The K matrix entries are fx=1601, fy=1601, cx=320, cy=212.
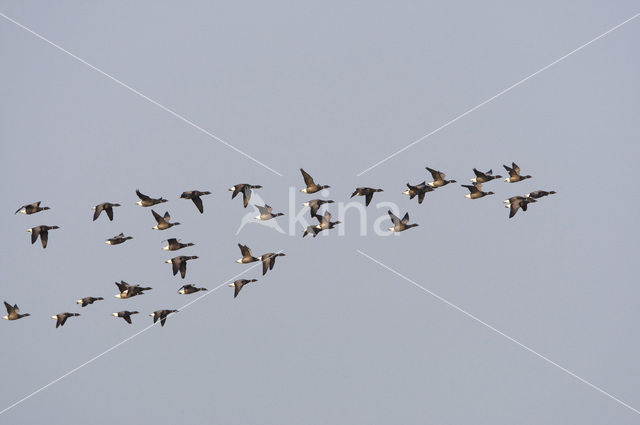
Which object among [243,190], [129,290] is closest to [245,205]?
[243,190]

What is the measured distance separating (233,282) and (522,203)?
55.7 ft

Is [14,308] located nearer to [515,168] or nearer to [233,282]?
[233,282]

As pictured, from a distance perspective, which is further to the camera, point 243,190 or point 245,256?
point 245,256

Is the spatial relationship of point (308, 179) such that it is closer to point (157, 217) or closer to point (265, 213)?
point (265, 213)

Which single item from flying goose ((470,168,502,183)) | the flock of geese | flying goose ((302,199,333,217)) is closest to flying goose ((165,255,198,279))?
the flock of geese

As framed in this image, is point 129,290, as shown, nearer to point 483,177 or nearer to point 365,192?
point 365,192

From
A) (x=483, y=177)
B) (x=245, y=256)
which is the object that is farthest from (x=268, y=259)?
(x=483, y=177)

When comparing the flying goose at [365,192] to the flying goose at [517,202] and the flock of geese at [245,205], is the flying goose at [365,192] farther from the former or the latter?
the flying goose at [517,202]

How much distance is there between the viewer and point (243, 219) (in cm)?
9700

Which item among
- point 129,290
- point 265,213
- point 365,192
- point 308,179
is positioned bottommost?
point 129,290

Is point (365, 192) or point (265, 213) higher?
point (365, 192)

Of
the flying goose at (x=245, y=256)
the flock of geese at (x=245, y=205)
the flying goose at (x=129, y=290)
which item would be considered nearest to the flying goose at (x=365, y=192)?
the flock of geese at (x=245, y=205)

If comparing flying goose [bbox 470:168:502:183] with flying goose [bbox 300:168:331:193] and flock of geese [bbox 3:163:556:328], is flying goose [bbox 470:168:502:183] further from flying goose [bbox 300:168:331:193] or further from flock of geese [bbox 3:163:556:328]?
flying goose [bbox 300:168:331:193]

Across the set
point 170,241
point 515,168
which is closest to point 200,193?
point 170,241
